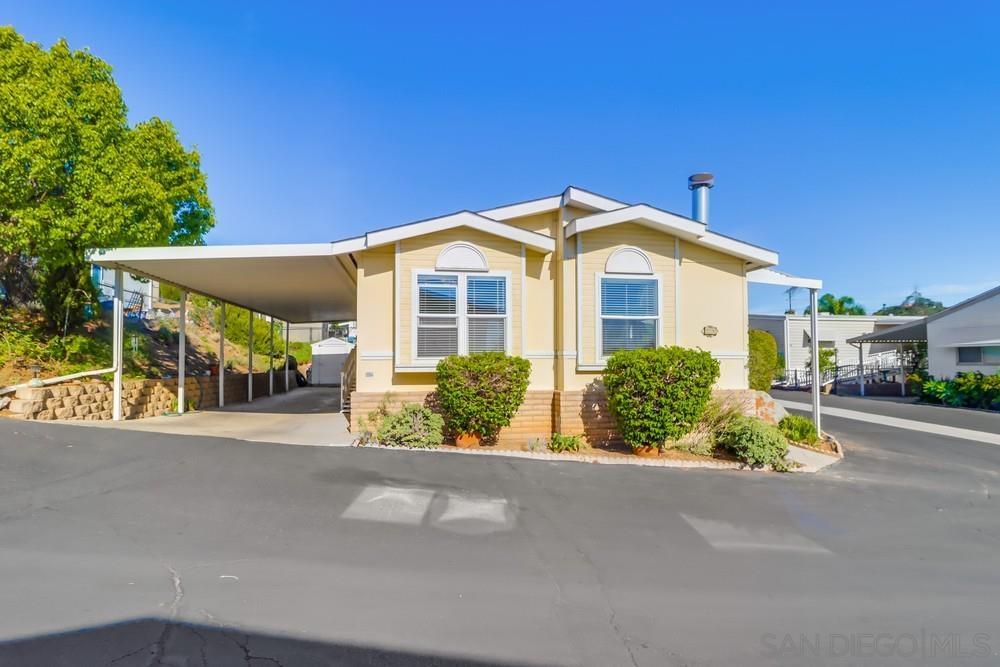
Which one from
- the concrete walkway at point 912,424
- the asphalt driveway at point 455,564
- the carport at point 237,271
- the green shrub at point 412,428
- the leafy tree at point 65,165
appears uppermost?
the leafy tree at point 65,165

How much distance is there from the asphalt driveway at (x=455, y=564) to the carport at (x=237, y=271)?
3258 millimetres

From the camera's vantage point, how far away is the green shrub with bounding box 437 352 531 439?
860 centimetres

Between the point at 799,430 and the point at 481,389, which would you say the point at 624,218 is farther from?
the point at 799,430

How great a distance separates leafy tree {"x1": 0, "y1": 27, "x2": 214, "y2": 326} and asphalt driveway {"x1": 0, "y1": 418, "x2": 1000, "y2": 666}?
13.3 ft

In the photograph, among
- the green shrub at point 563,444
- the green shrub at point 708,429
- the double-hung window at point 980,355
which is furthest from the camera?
the double-hung window at point 980,355

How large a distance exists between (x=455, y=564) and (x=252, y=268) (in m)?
8.33

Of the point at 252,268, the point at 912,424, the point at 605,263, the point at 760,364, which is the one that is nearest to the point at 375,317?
the point at 252,268

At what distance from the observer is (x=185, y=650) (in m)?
2.81

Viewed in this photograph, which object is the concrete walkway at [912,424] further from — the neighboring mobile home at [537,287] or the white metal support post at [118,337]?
the white metal support post at [118,337]

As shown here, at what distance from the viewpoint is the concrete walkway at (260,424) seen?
29.2 ft

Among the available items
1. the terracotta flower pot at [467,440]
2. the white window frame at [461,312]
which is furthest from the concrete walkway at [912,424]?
the terracotta flower pot at [467,440]

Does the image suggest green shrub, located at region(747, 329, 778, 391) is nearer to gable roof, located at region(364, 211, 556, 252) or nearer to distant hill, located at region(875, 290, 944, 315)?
gable roof, located at region(364, 211, 556, 252)

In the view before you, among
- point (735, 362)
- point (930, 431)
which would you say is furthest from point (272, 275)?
point (930, 431)

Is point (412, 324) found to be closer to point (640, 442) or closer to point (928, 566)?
point (640, 442)
